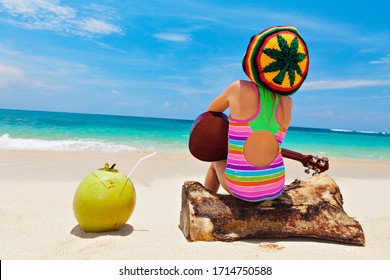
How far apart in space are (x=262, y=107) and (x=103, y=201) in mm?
1440

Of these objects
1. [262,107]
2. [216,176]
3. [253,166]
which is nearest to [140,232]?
[216,176]

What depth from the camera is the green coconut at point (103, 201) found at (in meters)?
2.74

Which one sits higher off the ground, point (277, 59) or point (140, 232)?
point (277, 59)

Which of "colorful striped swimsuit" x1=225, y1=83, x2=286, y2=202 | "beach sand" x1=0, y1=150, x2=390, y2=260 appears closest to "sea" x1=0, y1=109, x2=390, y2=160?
"beach sand" x1=0, y1=150, x2=390, y2=260

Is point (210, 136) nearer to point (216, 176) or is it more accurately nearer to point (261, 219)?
point (216, 176)

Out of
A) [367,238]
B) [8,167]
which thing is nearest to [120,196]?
[367,238]

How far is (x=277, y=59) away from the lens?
108 inches

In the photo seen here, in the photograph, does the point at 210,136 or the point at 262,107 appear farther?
the point at 210,136

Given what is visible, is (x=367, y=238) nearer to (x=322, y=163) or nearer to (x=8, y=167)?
(x=322, y=163)

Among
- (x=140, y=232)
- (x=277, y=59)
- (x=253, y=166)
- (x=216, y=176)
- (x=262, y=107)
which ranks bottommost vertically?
(x=140, y=232)

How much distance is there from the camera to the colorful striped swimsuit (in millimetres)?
2820

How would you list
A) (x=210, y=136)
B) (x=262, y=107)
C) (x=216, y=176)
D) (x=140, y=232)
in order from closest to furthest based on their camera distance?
(x=262, y=107), (x=210, y=136), (x=140, y=232), (x=216, y=176)

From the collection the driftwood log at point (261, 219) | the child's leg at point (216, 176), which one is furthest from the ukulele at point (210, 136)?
the driftwood log at point (261, 219)

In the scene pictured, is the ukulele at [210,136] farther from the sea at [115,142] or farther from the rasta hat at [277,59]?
the sea at [115,142]
